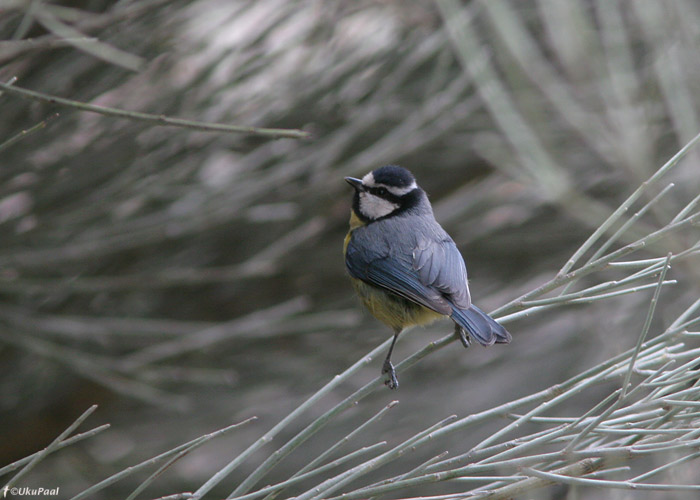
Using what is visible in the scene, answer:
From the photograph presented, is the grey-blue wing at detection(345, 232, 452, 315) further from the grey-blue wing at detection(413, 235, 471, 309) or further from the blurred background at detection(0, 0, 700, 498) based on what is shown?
the blurred background at detection(0, 0, 700, 498)

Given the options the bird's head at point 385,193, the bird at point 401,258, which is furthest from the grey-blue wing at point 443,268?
the bird's head at point 385,193

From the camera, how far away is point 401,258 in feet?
5.28

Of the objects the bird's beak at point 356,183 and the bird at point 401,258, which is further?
the bird's beak at point 356,183

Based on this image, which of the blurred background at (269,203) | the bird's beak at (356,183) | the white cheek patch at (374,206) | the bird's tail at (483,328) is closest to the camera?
the bird's tail at (483,328)

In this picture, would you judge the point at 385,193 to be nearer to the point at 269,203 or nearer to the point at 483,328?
the point at 269,203

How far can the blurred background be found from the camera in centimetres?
138

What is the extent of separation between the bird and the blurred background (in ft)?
0.24

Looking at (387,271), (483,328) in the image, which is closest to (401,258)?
(387,271)

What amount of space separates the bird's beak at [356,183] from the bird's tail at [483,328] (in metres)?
0.41

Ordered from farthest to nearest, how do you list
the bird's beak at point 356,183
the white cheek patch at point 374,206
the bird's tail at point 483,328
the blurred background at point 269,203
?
the white cheek patch at point 374,206 → the bird's beak at point 356,183 → the blurred background at point 269,203 → the bird's tail at point 483,328

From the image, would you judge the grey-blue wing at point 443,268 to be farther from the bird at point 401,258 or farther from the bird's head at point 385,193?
the bird's head at point 385,193

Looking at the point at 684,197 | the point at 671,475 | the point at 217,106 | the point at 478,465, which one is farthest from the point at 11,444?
the point at 684,197

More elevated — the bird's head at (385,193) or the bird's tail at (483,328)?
the bird's head at (385,193)

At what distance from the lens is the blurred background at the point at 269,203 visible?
54.3 inches
